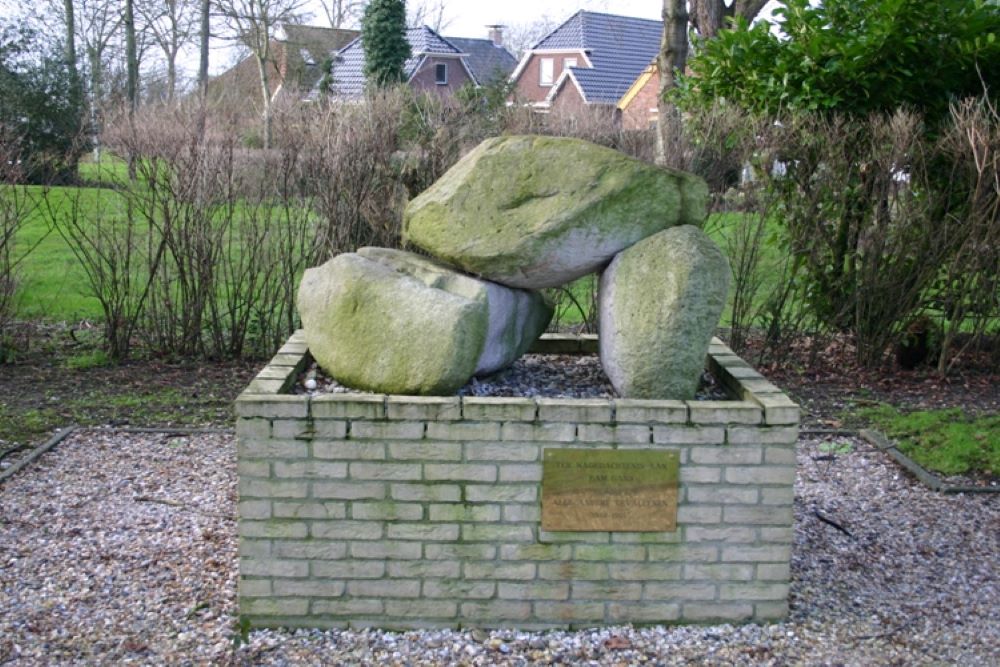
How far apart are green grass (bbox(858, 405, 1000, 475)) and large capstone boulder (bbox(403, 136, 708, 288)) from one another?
9.75 feet

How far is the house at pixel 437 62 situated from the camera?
29.9 metres

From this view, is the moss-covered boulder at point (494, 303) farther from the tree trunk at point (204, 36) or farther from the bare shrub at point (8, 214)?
the tree trunk at point (204, 36)

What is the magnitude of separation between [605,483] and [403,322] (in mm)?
1039

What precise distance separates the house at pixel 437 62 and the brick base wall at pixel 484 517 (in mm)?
20920

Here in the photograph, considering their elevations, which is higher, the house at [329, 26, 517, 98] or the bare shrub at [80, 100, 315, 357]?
the house at [329, 26, 517, 98]

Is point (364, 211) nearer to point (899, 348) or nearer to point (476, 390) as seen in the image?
point (476, 390)

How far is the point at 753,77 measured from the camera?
821 cm

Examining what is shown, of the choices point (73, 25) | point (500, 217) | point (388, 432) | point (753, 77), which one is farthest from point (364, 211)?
point (73, 25)

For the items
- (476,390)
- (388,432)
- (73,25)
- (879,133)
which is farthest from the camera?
(73,25)

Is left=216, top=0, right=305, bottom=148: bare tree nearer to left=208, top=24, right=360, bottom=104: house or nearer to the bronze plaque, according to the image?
left=208, top=24, right=360, bottom=104: house

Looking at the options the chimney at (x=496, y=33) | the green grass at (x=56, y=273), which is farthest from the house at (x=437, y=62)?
the green grass at (x=56, y=273)

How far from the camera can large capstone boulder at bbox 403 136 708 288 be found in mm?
4152

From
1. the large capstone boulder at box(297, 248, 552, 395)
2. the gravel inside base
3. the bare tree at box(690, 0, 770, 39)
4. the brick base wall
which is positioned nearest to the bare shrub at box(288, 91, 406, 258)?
the gravel inside base

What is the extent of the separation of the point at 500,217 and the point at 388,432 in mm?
1060
